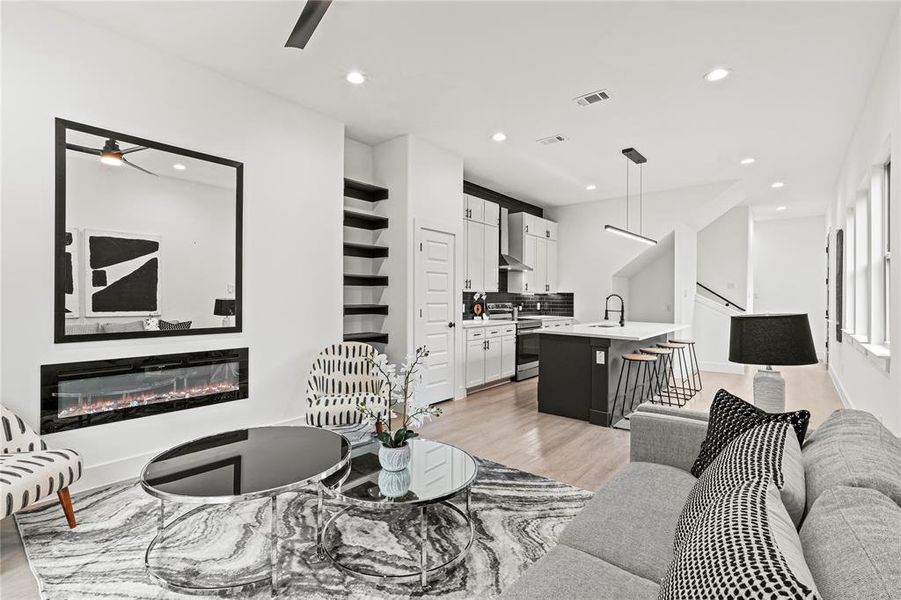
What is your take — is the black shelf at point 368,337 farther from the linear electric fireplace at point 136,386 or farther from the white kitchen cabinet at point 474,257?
the white kitchen cabinet at point 474,257

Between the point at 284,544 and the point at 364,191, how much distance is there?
369cm

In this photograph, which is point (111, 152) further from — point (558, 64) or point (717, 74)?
point (717, 74)

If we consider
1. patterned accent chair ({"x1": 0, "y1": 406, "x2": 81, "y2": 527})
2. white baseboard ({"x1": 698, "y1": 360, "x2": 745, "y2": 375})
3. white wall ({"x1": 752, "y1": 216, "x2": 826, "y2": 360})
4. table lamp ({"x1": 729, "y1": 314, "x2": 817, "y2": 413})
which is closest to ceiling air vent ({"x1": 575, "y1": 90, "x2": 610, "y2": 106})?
table lamp ({"x1": 729, "y1": 314, "x2": 817, "y2": 413})

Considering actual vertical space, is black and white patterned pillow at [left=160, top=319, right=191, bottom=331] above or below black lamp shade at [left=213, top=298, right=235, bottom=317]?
below

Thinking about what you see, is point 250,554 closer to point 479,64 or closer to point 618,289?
point 479,64

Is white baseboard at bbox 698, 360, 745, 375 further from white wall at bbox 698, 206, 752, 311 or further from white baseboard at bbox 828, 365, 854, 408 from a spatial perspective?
white wall at bbox 698, 206, 752, 311

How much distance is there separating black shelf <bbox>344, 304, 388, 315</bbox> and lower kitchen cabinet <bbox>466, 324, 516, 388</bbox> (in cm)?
119

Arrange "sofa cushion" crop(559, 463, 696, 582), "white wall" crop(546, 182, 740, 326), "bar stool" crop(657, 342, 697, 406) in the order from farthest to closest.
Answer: "white wall" crop(546, 182, 740, 326) → "bar stool" crop(657, 342, 697, 406) → "sofa cushion" crop(559, 463, 696, 582)

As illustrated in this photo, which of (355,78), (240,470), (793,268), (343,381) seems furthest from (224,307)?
(793,268)

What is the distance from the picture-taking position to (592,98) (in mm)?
3754

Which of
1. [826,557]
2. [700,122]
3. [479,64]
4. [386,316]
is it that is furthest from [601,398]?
[826,557]

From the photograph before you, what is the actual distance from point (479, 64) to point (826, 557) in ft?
11.0

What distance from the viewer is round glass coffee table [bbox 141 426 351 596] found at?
5.95 feet

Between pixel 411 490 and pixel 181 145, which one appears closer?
pixel 411 490
